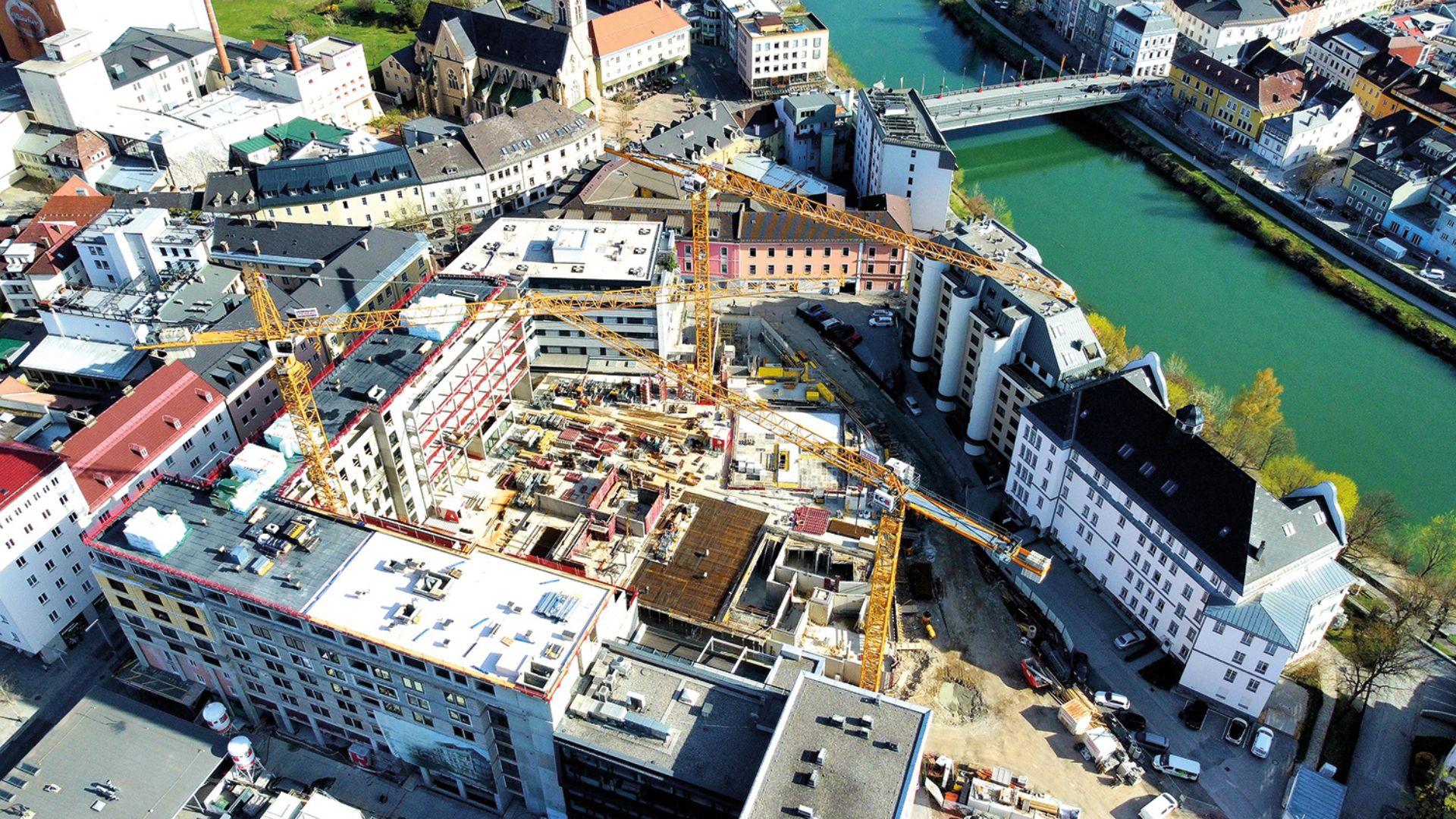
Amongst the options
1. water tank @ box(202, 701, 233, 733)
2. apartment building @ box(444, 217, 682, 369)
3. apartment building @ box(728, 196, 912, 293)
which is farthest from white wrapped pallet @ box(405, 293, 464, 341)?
apartment building @ box(728, 196, 912, 293)

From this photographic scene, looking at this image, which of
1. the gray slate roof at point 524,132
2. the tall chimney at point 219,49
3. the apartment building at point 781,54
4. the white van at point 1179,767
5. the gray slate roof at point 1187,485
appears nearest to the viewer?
the white van at point 1179,767

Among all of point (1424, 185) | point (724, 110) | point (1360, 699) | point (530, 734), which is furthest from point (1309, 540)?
point (724, 110)

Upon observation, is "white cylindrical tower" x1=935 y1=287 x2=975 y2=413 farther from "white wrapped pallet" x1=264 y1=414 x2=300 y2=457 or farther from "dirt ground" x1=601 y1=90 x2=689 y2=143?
"dirt ground" x1=601 y1=90 x2=689 y2=143

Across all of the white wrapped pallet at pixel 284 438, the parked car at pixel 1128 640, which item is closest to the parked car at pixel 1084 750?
the parked car at pixel 1128 640

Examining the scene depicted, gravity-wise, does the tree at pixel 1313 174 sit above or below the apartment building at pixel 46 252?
below

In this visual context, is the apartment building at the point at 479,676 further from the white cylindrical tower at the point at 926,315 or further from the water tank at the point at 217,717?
the white cylindrical tower at the point at 926,315

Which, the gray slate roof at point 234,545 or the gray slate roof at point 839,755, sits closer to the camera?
the gray slate roof at point 839,755
